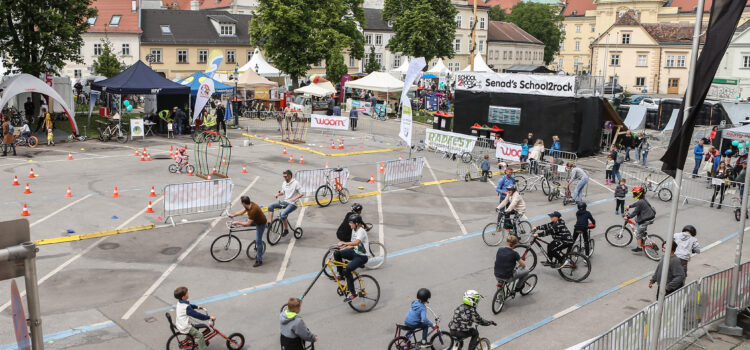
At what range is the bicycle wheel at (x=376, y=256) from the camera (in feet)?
46.3

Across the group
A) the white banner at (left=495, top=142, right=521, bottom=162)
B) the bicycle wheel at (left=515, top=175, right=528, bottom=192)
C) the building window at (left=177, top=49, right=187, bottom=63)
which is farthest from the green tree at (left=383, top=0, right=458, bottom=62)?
the bicycle wheel at (left=515, top=175, right=528, bottom=192)

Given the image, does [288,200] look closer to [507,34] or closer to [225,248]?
[225,248]

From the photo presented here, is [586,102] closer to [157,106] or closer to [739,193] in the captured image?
[739,193]

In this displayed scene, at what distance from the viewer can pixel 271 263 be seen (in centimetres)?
1404

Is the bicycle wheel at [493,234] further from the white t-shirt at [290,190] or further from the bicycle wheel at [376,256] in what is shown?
the white t-shirt at [290,190]

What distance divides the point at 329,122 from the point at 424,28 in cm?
3495

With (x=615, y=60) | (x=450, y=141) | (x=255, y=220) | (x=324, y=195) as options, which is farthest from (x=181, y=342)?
(x=615, y=60)

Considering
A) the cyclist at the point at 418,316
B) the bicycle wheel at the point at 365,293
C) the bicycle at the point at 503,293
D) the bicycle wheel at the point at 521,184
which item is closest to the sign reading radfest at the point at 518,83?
the bicycle wheel at the point at 521,184

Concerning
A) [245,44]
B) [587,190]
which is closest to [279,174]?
[587,190]

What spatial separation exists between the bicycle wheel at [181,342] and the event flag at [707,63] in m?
7.31

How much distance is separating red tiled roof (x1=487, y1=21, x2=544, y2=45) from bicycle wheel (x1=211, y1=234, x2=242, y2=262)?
277 feet

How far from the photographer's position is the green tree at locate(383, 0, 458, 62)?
65875mm

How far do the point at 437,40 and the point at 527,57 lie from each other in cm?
3642

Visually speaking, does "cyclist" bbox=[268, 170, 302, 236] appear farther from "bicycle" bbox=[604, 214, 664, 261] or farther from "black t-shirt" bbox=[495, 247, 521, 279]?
"bicycle" bbox=[604, 214, 664, 261]
